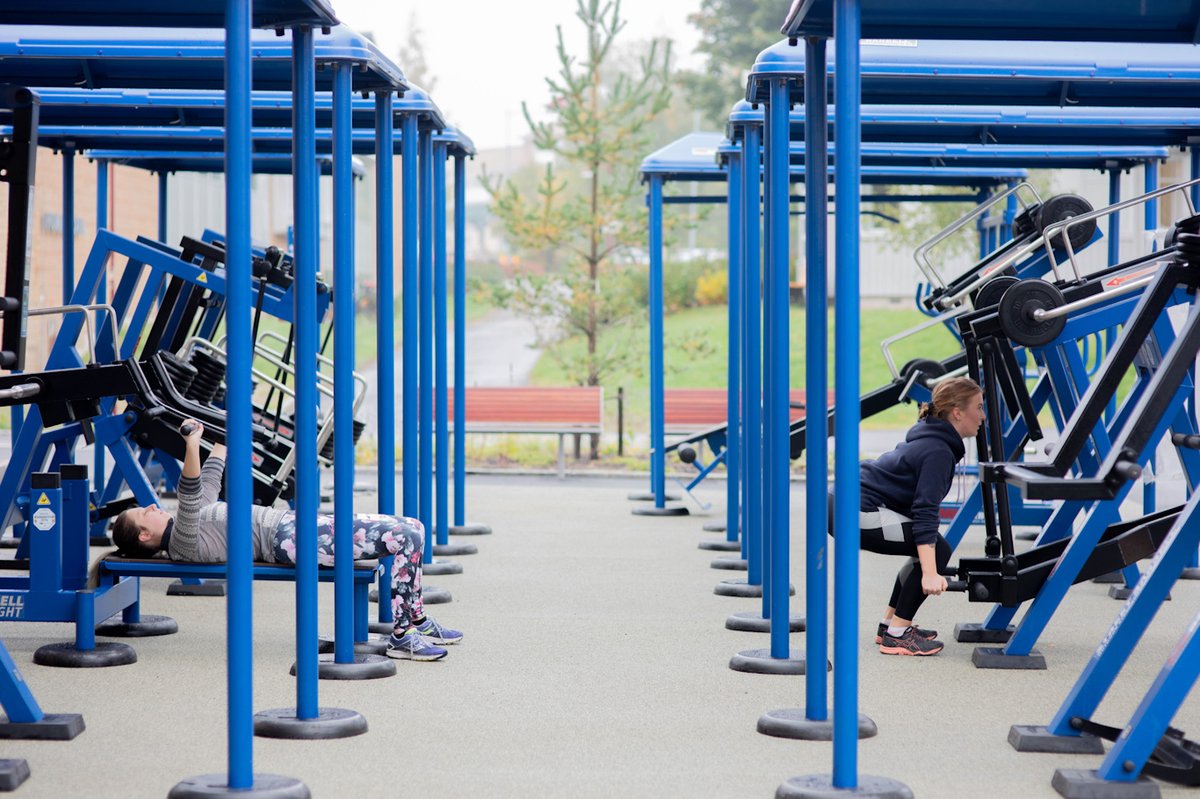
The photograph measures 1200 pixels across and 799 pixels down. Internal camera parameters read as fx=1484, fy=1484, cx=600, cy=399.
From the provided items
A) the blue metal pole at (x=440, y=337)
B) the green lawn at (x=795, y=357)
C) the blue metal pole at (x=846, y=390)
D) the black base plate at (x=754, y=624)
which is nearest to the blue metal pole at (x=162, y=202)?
the blue metal pole at (x=440, y=337)

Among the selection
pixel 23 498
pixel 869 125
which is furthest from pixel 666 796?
pixel 23 498

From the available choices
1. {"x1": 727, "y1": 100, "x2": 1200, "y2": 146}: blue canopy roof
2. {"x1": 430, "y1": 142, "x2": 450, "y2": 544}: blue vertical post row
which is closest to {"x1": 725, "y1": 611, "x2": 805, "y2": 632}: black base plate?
{"x1": 727, "y1": 100, "x2": 1200, "y2": 146}: blue canopy roof

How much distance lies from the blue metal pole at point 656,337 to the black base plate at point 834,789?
7400 millimetres

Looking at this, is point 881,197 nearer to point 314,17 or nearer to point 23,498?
point 23,498

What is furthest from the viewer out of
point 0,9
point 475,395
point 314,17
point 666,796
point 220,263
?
point 475,395

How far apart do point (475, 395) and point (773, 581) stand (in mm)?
9306

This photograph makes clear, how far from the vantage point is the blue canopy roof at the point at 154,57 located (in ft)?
19.7

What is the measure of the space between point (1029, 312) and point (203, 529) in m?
3.65

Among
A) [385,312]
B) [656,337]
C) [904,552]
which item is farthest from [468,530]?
[904,552]

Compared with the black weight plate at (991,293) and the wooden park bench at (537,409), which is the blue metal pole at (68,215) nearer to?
the wooden park bench at (537,409)

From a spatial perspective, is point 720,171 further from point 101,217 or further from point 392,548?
point 392,548

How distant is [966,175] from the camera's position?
11.4 meters

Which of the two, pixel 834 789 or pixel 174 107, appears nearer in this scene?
pixel 834 789

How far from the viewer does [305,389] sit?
16.3 ft
